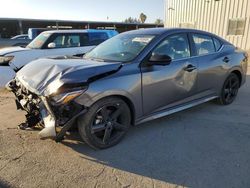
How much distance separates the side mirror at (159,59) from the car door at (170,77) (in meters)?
0.10

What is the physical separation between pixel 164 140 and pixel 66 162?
149 centimetres

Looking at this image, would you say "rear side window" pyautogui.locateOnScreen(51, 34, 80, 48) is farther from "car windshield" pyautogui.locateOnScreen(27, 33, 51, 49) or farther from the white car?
"car windshield" pyautogui.locateOnScreen(27, 33, 51, 49)

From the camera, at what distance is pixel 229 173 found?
2.84m

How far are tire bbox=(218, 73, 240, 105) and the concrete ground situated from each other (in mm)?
796

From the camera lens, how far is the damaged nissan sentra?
3.02 metres

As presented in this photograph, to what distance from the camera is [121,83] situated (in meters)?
3.31

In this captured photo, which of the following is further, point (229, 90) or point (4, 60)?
point (4, 60)

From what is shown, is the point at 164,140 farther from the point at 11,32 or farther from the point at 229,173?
the point at 11,32

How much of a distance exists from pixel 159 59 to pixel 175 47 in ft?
2.38

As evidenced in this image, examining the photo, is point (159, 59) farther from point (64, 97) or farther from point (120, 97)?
point (64, 97)

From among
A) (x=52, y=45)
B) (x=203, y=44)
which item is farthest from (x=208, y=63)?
(x=52, y=45)

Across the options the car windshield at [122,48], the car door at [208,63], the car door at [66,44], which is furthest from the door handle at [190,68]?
the car door at [66,44]

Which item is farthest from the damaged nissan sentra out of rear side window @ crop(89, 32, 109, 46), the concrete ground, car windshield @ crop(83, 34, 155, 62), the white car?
rear side window @ crop(89, 32, 109, 46)

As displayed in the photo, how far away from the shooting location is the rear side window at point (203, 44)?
4.43 meters
